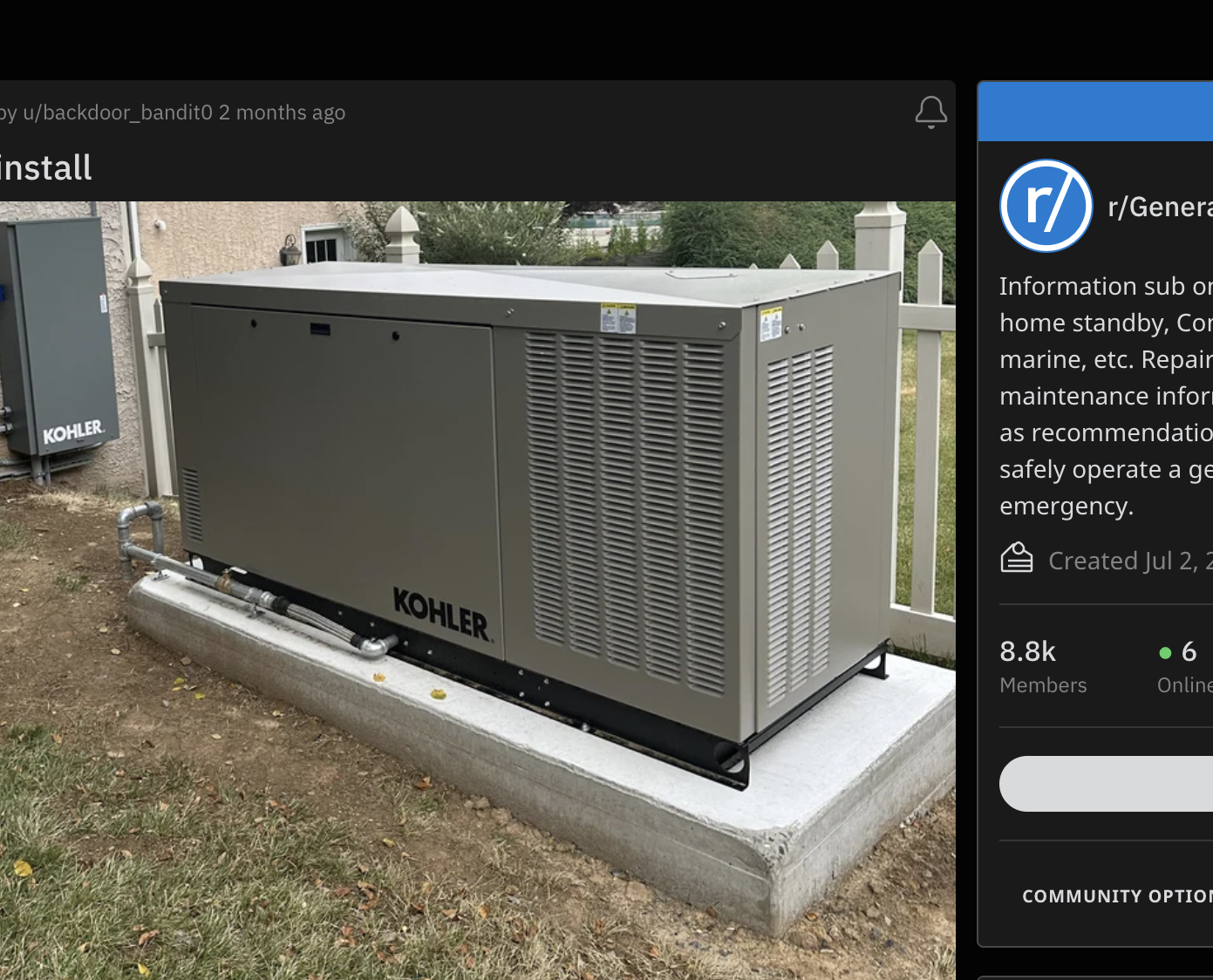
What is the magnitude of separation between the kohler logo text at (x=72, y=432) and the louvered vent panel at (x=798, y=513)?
4.77m

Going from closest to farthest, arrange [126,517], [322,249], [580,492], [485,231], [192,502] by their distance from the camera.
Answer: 1. [580,492]
2. [192,502]
3. [126,517]
4. [322,249]
5. [485,231]

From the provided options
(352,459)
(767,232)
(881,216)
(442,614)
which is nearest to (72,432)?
(352,459)

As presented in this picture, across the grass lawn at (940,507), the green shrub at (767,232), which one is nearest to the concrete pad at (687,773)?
the grass lawn at (940,507)

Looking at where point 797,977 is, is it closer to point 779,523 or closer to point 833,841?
point 833,841

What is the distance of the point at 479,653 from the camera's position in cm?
351

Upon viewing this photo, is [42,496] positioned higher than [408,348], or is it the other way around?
[408,348]

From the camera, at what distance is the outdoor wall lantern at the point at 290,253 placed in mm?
12469

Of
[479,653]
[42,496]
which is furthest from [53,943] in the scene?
[42,496]

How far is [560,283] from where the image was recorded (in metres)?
3.27

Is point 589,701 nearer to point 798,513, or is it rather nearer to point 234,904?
point 798,513

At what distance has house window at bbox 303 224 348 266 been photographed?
13.9m

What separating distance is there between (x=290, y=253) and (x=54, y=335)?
6530mm

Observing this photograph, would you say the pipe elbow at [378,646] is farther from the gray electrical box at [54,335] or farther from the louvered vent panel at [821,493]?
the gray electrical box at [54,335]

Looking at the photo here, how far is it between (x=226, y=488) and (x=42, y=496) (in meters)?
2.59
